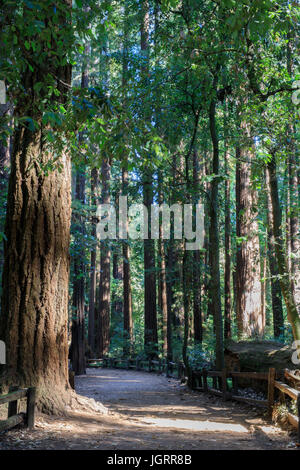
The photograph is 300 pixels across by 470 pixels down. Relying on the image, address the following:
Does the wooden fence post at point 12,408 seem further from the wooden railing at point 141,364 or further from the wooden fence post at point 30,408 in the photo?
the wooden railing at point 141,364

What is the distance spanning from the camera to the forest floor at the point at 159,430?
579cm

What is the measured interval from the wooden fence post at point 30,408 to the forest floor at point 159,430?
122 mm

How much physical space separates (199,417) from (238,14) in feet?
24.1

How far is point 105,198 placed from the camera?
2783cm

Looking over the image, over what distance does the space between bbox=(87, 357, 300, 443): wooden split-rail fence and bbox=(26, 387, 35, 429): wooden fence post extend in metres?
3.69

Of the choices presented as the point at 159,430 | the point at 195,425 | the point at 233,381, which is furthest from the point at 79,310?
the point at 159,430

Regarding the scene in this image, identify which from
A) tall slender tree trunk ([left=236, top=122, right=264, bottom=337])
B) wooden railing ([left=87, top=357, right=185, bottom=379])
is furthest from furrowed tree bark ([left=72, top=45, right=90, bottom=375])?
tall slender tree trunk ([left=236, top=122, right=264, bottom=337])

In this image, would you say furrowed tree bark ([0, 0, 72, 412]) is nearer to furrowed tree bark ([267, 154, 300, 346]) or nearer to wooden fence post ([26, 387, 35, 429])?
wooden fence post ([26, 387, 35, 429])

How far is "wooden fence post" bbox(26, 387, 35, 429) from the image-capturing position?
6.22 m

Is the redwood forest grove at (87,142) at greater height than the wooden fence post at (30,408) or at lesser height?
greater

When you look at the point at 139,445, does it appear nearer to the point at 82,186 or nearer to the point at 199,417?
the point at 199,417

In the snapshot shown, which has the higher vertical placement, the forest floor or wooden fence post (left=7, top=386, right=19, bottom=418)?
wooden fence post (left=7, top=386, right=19, bottom=418)

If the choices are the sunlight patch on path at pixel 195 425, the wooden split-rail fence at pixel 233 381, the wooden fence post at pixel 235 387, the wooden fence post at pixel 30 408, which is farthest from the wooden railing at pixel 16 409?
the wooden fence post at pixel 235 387

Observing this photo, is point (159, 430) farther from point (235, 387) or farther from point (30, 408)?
point (235, 387)
